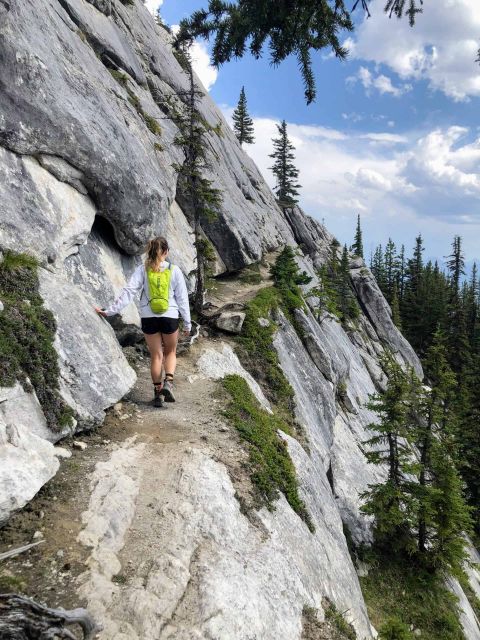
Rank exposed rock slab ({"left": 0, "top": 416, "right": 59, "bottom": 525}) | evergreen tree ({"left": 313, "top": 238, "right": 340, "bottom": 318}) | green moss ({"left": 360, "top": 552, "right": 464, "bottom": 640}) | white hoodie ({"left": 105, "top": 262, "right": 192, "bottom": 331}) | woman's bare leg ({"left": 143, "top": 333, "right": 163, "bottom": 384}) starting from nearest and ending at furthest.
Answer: exposed rock slab ({"left": 0, "top": 416, "right": 59, "bottom": 525}), white hoodie ({"left": 105, "top": 262, "right": 192, "bottom": 331}), woman's bare leg ({"left": 143, "top": 333, "right": 163, "bottom": 384}), green moss ({"left": 360, "top": 552, "right": 464, "bottom": 640}), evergreen tree ({"left": 313, "top": 238, "right": 340, "bottom": 318})

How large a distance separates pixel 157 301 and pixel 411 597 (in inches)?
623

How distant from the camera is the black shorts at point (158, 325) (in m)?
8.62

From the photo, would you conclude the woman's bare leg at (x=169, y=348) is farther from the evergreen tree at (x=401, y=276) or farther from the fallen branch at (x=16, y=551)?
the evergreen tree at (x=401, y=276)

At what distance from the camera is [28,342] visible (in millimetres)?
6488

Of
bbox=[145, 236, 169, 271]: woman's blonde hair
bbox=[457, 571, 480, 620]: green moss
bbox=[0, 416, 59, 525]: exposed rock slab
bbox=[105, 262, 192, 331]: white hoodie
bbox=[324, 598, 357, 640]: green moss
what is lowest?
bbox=[457, 571, 480, 620]: green moss

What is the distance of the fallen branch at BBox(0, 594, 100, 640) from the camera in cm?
336

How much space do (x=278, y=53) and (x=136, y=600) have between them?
19.8ft

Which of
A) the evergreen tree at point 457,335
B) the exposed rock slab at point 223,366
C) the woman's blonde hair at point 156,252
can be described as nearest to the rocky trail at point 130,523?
the woman's blonde hair at point 156,252

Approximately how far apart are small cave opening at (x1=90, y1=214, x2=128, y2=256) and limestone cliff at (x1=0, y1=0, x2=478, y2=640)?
40mm

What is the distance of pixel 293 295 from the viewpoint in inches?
811

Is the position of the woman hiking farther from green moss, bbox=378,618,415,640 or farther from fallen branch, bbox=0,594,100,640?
green moss, bbox=378,618,415,640

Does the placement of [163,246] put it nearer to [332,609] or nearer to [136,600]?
[136,600]

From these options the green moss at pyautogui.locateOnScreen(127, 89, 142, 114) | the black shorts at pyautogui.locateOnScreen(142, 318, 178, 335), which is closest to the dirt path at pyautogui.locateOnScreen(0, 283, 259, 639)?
the black shorts at pyautogui.locateOnScreen(142, 318, 178, 335)

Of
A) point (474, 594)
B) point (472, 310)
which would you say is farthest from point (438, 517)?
point (472, 310)
